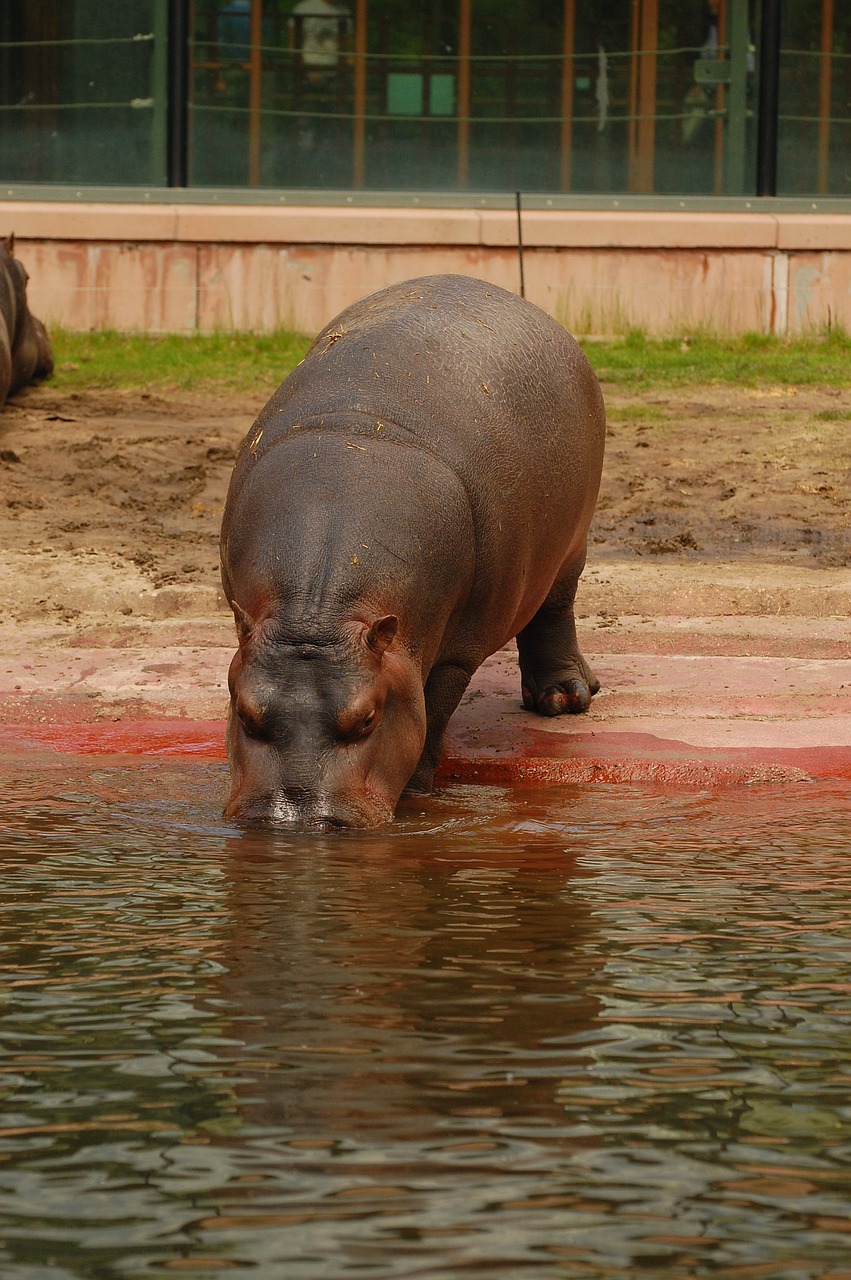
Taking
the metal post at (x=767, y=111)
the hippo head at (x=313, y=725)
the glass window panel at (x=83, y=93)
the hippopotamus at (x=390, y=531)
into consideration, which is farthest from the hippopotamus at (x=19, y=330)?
the hippo head at (x=313, y=725)

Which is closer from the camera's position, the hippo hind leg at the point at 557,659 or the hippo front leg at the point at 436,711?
the hippo front leg at the point at 436,711

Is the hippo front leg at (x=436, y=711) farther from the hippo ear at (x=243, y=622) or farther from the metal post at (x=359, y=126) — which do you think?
the metal post at (x=359, y=126)

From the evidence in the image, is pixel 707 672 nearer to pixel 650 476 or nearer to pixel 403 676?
pixel 403 676

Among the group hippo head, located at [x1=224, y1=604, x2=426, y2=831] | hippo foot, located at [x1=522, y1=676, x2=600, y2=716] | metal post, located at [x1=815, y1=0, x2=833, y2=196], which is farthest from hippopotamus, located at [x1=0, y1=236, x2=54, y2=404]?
hippo head, located at [x1=224, y1=604, x2=426, y2=831]

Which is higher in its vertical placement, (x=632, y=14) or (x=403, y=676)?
(x=632, y=14)

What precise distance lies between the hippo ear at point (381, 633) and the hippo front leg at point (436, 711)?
2.36 feet

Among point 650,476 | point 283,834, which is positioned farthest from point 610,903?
point 650,476

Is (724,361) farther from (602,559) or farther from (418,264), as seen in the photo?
(602,559)

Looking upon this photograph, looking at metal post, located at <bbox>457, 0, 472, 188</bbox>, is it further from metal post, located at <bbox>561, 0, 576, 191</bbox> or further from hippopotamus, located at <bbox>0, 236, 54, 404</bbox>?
hippopotamus, located at <bbox>0, 236, 54, 404</bbox>

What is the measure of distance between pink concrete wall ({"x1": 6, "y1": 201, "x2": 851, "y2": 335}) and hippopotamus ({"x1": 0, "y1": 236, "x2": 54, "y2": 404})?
4.40ft

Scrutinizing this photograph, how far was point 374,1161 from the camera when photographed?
3000 millimetres

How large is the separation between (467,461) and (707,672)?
5.97 feet

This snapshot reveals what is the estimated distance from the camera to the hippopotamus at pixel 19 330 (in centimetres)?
1248

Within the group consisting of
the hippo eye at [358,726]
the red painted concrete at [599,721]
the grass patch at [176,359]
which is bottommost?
the red painted concrete at [599,721]
